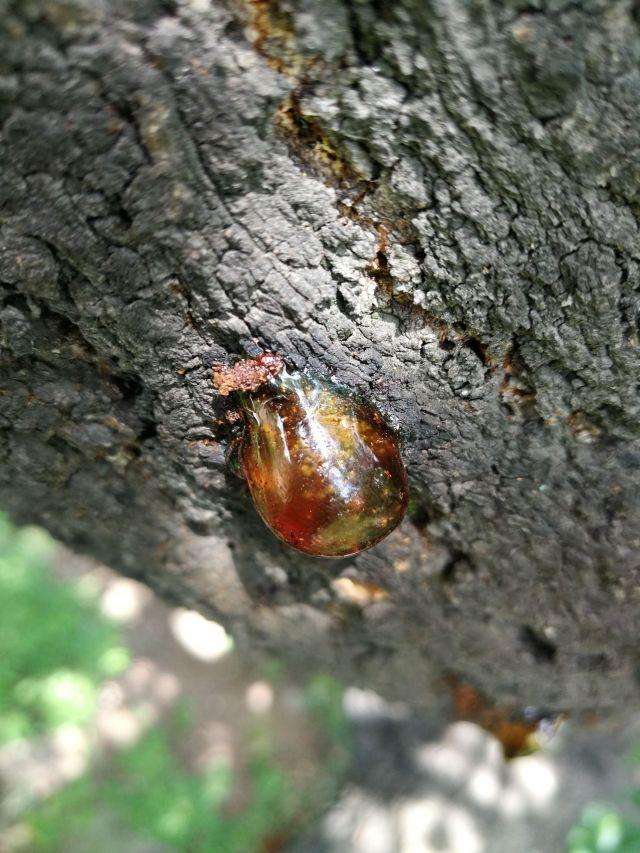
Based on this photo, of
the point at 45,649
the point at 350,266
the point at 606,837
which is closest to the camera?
the point at 350,266

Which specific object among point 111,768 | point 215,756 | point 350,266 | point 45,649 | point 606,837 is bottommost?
point 215,756

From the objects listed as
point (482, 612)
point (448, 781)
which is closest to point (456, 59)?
point (482, 612)

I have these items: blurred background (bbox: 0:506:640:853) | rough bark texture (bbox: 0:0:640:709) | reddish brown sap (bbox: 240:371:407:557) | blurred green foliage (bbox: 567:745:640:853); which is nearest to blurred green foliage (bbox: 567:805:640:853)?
blurred green foliage (bbox: 567:745:640:853)

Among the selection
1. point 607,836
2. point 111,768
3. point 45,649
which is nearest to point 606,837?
point 607,836

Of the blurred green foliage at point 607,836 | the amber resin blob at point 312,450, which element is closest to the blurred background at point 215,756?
the blurred green foliage at point 607,836

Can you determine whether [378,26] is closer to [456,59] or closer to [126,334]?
[456,59]

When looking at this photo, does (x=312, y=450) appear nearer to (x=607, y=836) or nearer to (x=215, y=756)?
(x=607, y=836)
